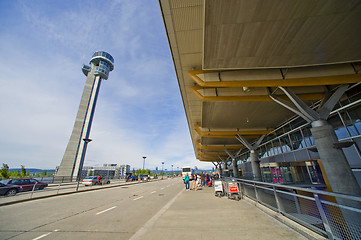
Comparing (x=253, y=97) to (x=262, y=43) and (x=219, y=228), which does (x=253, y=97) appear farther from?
(x=219, y=228)

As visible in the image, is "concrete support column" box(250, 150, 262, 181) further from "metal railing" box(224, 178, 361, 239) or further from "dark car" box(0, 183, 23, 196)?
"dark car" box(0, 183, 23, 196)

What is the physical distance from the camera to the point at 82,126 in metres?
55.8

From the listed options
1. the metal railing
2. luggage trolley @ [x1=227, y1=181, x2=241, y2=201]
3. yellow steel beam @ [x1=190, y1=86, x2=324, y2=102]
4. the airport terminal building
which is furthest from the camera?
yellow steel beam @ [x1=190, y1=86, x2=324, y2=102]

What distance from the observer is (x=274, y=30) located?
543 centimetres

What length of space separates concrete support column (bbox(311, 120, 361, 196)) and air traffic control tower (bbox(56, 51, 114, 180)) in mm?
51938

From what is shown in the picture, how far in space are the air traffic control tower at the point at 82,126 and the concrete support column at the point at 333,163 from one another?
5194 centimetres

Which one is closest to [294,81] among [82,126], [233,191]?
[233,191]

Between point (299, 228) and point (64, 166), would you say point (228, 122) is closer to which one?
point (299, 228)

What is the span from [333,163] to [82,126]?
6688cm

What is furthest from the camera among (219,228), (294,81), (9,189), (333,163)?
(9,189)

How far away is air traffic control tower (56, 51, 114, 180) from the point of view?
51.5 meters

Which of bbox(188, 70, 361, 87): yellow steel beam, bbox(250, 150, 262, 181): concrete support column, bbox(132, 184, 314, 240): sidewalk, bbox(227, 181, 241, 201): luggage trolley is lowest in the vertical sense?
bbox(132, 184, 314, 240): sidewalk

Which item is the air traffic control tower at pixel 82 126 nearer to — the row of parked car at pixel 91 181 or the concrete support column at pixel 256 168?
the row of parked car at pixel 91 181

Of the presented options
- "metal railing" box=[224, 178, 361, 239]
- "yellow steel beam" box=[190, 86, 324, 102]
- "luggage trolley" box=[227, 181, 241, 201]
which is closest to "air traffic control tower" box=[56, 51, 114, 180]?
"yellow steel beam" box=[190, 86, 324, 102]
